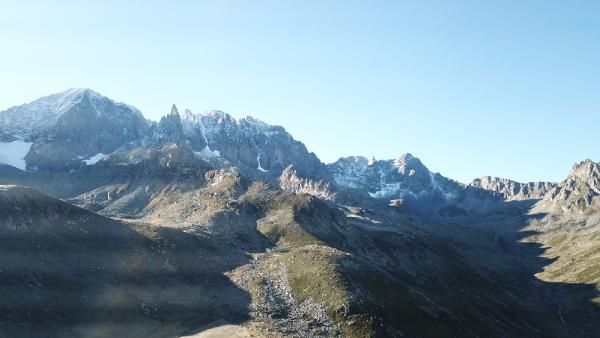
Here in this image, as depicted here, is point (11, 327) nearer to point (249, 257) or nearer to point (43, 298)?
point (43, 298)

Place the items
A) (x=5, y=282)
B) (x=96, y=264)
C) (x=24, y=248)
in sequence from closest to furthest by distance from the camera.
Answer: (x=5, y=282), (x=24, y=248), (x=96, y=264)

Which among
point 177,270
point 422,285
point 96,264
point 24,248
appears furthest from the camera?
point 422,285

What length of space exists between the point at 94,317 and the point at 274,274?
171ft

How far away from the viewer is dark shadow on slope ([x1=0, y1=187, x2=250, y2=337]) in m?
105

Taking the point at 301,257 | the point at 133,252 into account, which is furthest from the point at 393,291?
the point at 133,252

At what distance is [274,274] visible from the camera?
148500 mm

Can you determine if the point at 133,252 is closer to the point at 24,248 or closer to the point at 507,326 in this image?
the point at 24,248

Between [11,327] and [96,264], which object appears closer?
[11,327]

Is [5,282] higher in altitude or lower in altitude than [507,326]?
higher

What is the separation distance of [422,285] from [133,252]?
98.0 m

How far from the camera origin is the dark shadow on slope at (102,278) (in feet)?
345

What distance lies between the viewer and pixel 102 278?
124500mm

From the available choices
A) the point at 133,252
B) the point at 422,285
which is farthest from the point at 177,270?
the point at 422,285

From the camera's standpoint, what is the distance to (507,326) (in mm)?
163125
